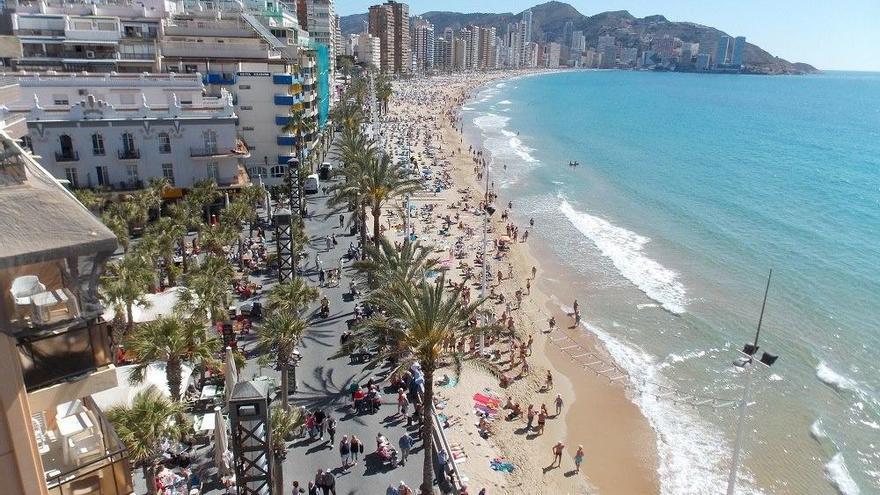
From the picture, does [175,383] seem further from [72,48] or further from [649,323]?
[72,48]

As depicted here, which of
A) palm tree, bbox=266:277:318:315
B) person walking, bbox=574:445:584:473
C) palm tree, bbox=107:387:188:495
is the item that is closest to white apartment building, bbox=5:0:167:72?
palm tree, bbox=266:277:318:315

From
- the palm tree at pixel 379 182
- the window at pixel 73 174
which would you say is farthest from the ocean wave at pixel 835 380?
the window at pixel 73 174

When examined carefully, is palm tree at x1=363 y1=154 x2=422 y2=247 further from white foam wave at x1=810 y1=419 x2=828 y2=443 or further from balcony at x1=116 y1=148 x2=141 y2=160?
white foam wave at x1=810 y1=419 x2=828 y2=443

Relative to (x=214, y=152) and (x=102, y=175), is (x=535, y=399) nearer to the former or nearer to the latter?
(x=214, y=152)

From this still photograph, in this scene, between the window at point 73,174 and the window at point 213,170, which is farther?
the window at point 213,170

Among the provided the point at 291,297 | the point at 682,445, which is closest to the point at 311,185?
the point at 291,297

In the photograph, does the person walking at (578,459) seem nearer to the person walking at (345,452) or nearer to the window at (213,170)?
the person walking at (345,452)
